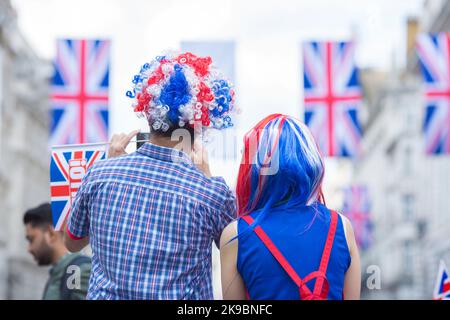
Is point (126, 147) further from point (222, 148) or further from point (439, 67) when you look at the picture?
point (439, 67)

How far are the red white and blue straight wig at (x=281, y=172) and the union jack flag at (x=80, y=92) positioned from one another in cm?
710

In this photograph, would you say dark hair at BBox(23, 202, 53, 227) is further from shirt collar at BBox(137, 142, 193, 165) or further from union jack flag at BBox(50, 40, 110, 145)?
union jack flag at BBox(50, 40, 110, 145)

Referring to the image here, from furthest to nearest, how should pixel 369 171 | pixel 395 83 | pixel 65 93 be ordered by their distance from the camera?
pixel 369 171 → pixel 395 83 → pixel 65 93

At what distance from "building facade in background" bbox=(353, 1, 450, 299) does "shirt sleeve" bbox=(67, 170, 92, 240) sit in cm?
3945

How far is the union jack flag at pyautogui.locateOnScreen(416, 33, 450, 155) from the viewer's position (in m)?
13.4

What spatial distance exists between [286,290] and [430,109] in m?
11.0

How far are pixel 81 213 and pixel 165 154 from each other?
1.17 feet

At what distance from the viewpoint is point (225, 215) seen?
11.9 ft

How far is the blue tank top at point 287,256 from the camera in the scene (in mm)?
3381

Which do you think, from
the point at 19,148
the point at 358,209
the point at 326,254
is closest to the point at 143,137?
the point at 326,254

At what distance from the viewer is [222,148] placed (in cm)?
424

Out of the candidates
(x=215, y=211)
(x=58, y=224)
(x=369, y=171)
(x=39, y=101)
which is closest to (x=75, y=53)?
(x=58, y=224)

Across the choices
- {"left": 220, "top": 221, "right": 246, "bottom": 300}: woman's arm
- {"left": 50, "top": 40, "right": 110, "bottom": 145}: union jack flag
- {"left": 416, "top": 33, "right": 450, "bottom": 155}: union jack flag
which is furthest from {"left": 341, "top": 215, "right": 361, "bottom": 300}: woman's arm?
{"left": 416, "top": 33, "right": 450, "bottom": 155}: union jack flag

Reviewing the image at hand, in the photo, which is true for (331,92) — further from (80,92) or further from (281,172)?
(281,172)
